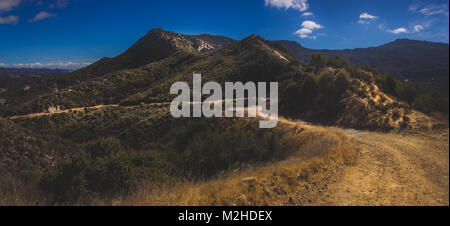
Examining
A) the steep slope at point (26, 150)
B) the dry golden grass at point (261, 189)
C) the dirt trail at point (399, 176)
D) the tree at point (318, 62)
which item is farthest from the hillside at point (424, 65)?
the steep slope at point (26, 150)

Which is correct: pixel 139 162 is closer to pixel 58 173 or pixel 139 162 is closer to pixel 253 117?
pixel 58 173

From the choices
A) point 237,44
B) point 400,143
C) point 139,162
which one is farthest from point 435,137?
point 237,44

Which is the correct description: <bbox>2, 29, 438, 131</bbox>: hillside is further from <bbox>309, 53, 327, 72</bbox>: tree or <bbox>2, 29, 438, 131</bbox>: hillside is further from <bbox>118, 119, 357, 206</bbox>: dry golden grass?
<bbox>118, 119, 357, 206</bbox>: dry golden grass

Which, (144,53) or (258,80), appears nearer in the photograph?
(258,80)

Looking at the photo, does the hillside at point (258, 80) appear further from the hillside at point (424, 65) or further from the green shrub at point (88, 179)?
the green shrub at point (88, 179)

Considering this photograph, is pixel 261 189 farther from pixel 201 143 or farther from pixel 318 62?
pixel 318 62

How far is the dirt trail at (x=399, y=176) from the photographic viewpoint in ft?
17.4

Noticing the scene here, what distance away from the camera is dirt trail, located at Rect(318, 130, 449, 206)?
17.4 ft

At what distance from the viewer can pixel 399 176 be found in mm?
6645

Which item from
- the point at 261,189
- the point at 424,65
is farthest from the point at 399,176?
the point at 424,65

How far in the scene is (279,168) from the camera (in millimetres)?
6805

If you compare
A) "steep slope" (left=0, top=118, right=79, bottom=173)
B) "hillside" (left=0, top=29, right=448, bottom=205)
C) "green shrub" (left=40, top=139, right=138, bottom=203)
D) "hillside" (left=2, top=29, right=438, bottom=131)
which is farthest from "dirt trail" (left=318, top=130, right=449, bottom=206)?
"steep slope" (left=0, top=118, right=79, bottom=173)
